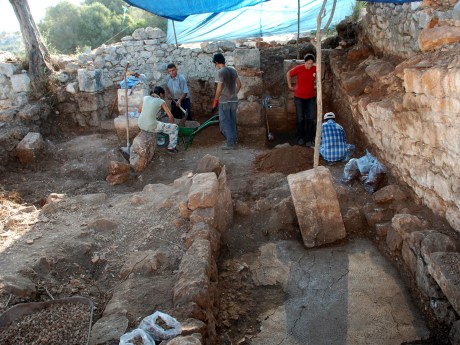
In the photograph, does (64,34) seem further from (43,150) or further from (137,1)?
(137,1)

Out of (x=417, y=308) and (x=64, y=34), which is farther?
(x=64, y=34)

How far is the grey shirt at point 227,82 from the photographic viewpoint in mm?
7410

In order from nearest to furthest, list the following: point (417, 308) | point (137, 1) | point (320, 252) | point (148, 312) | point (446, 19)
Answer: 1. point (148, 312)
2. point (417, 308)
3. point (446, 19)
4. point (320, 252)
5. point (137, 1)

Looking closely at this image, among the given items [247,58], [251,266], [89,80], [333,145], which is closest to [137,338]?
[251,266]

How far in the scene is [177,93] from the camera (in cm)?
897

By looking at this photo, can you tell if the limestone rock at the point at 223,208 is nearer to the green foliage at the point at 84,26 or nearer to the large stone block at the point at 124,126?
the large stone block at the point at 124,126

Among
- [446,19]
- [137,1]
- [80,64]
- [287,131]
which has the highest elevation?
[137,1]

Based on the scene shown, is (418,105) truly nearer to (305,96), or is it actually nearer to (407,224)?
(407,224)

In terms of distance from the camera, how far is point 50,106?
9.57 m

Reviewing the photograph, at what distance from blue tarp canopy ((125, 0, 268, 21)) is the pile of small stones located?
4.90 meters

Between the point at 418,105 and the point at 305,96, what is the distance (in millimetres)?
3584

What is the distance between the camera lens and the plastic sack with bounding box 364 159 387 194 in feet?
16.7

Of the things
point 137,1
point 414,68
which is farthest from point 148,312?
point 137,1

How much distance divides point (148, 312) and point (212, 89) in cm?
810
